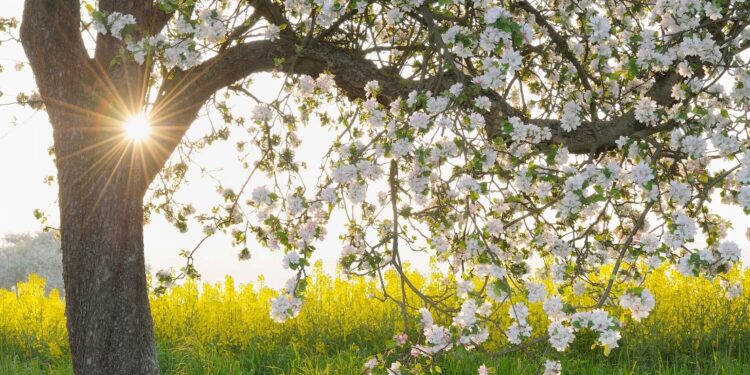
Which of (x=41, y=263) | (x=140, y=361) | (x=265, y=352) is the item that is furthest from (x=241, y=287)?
(x=41, y=263)

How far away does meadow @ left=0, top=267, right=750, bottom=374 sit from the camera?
23.3 ft

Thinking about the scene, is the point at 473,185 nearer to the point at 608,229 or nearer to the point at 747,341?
the point at 608,229

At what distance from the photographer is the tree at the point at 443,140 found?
3.90 metres

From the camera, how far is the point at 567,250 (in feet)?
16.5

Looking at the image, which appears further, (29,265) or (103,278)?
(29,265)

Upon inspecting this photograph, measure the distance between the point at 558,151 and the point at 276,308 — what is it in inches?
84.2

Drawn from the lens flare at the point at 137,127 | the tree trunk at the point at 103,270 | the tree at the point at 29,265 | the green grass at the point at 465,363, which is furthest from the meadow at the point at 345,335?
the tree at the point at 29,265

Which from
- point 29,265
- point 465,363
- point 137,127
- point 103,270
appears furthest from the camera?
point 29,265

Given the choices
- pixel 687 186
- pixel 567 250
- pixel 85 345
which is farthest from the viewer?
pixel 85 345

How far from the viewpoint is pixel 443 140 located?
161 inches

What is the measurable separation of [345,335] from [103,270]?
10.1ft

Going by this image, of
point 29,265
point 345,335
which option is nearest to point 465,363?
point 345,335

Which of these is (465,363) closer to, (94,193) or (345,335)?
(345,335)

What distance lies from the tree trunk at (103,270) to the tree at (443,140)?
0.02 m
